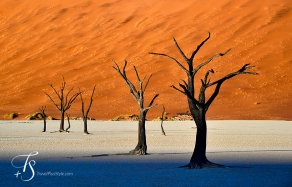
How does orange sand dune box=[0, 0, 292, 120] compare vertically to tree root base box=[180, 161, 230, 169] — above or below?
above

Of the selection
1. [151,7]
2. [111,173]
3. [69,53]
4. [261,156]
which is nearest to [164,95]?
[69,53]

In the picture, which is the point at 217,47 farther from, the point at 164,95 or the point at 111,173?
the point at 111,173

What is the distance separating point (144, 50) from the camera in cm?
7231

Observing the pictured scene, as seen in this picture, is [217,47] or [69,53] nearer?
[217,47]

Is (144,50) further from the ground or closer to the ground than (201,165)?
further from the ground

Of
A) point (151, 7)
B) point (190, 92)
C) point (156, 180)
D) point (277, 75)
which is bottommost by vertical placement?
point (156, 180)

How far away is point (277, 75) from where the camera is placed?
63.1m

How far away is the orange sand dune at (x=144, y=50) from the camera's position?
59469 mm

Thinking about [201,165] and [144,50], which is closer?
[201,165]

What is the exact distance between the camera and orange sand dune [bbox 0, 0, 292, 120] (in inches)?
2341

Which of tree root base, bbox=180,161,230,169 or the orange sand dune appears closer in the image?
tree root base, bbox=180,161,230,169

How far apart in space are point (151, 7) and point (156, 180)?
2867 inches

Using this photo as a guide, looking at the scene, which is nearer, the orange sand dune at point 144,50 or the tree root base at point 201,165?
the tree root base at point 201,165

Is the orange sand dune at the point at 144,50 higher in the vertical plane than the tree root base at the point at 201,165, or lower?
higher
